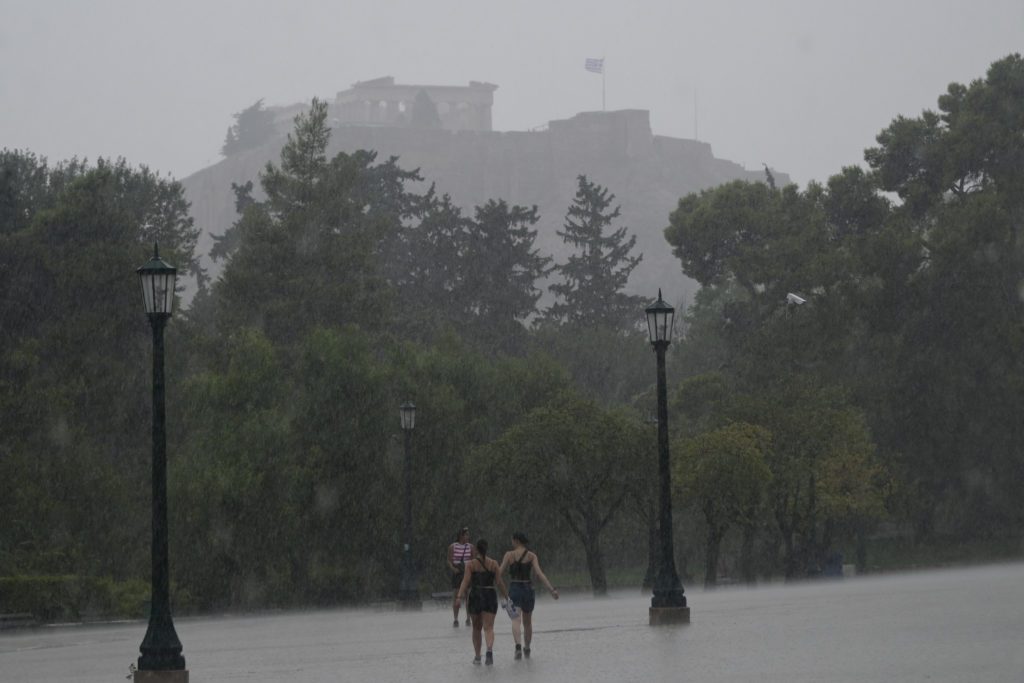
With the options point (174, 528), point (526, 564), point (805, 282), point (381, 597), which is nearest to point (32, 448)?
point (174, 528)

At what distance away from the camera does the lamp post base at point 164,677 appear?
16.4 meters

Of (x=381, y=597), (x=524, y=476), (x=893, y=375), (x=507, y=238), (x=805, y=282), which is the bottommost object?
(x=381, y=597)

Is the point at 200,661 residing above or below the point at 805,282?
below

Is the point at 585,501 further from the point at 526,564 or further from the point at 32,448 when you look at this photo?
the point at 526,564

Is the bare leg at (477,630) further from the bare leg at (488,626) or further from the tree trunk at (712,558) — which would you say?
the tree trunk at (712,558)

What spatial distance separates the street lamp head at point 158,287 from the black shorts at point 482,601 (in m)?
4.89

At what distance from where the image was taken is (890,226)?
68125mm

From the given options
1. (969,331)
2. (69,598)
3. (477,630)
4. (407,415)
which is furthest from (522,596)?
(969,331)

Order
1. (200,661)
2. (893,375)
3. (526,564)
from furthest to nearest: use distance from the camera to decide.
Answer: (893,375), (200,661), (526,564)

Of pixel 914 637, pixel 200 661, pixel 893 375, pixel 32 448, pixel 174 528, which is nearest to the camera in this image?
pixel 914 637

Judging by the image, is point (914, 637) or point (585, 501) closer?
point (914, 637)

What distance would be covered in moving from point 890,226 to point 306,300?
24.9m

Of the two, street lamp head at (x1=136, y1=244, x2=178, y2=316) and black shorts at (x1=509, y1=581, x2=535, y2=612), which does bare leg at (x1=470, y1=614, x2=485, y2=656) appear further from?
street lamp head at (x1=136, y1=244, x2=178, y2=316)

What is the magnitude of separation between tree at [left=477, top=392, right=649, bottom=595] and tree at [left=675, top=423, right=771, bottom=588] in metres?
2.11
